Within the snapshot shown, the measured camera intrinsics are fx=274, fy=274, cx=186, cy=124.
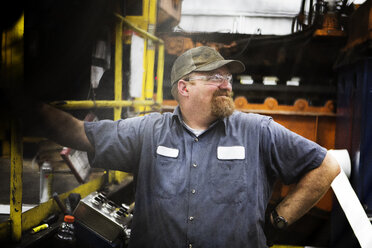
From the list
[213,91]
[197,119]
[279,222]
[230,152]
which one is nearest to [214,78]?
[213,91]

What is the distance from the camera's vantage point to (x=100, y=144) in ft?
4.18

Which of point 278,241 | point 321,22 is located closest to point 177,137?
point 321,22

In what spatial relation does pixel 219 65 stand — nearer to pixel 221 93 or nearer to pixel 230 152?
pixel 221 93

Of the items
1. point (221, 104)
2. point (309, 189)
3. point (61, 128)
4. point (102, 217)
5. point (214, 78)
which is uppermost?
point (214, 78)

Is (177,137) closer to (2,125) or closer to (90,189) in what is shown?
(2,125)

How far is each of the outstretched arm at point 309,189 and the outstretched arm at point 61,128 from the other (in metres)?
1.01

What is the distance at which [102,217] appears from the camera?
1.39 metres

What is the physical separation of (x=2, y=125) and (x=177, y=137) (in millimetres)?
719

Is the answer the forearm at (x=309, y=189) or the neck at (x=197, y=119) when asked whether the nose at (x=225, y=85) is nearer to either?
the neck at (x=197, y=119)

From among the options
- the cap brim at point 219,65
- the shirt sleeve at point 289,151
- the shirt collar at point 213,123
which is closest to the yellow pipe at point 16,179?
the shirt collar at point 213,123

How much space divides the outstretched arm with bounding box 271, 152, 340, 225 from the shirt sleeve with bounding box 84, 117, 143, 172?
0.80 m

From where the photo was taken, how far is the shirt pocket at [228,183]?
1.23m

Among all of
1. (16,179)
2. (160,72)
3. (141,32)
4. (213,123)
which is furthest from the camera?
(160,72)

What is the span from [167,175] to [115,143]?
0.29 metres
